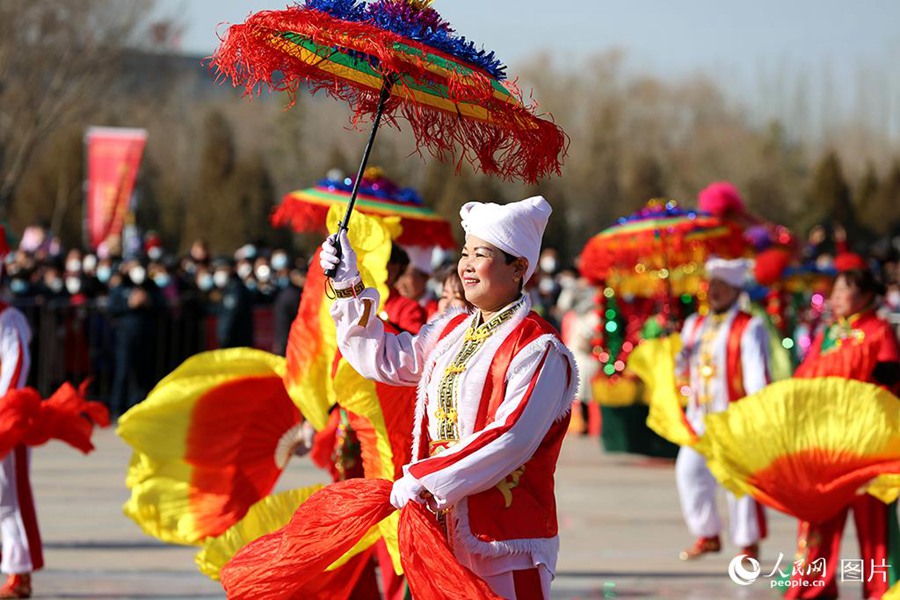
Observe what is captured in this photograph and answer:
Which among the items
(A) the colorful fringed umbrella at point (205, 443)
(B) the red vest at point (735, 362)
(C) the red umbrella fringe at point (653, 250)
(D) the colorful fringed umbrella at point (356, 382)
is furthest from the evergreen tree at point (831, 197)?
(D) the colorful fringed umbrella at point (356, 382)

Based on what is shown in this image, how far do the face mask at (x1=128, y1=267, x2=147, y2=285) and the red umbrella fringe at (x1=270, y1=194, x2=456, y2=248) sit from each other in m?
8.77

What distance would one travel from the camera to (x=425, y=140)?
4.48m

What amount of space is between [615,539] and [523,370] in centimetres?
525

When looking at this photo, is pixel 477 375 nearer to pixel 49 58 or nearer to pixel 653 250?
pixel 653 250

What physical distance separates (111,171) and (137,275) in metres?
10.4

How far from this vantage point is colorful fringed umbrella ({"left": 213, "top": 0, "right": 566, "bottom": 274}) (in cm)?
421

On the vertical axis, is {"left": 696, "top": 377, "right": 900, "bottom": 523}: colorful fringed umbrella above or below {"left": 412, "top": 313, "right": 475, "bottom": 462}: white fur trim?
below

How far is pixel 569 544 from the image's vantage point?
900cm

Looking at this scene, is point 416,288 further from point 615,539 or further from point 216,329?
point 216,329

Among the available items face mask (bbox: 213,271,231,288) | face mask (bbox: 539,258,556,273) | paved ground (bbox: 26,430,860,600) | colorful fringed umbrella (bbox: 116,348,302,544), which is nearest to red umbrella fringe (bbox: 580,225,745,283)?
paved ground (bbox: 26,430,860,600)

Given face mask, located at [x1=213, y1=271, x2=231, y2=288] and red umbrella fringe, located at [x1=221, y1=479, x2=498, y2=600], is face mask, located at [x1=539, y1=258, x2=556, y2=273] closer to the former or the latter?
face mask, located at [x1=213, y1=271, x2=231, y2=288]

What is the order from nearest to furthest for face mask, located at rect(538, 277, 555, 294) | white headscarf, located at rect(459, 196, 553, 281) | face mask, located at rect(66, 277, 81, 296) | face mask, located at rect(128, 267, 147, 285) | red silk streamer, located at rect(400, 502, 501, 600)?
1. red silk streamer, located at rect(400, 502, 501, 600)
2. white headscarf, located at rect(459, 196, 553, 281)
3. face mask, located at rect(128, 267, 147, 285)
4. face mask, located at rect(66, 277, 81, 296)
5. face mask, located at rect(538, 277, 555, 294)

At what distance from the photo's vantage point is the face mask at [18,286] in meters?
16.1

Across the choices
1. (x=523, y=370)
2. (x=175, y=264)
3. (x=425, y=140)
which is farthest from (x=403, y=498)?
(x=175, y=264)
